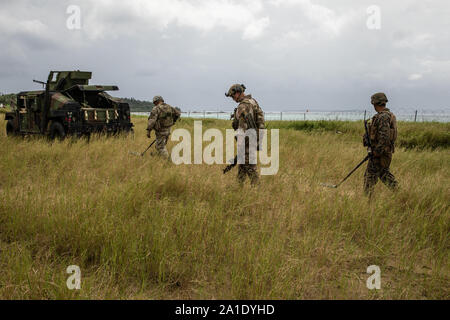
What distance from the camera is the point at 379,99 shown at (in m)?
4.43

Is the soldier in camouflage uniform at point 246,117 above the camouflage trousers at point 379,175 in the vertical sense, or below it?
above

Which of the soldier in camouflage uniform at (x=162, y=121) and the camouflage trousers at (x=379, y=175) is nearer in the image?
the camouflage trousers at (x=379, y=175)

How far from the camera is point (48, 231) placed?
2930mm

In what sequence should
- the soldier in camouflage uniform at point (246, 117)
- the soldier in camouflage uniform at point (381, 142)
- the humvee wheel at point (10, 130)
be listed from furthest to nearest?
1. the humvee wheel at point (10, 130)
2. the soldier in camouflage uniform at point (246, 117)
3. the soldier in camouflage uniform at point (381, 142)

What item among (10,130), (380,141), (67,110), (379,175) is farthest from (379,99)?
(10,130)

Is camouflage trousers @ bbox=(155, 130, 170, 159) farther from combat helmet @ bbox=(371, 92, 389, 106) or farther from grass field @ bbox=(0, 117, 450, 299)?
combat helmet @ bbox=(371, 92, 389, 106)

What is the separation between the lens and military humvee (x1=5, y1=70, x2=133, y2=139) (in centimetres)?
866

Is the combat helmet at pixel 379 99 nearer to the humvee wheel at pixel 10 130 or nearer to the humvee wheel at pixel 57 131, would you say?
the humvee wheel at pixel 57 131

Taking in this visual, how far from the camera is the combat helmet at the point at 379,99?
442 centimetres

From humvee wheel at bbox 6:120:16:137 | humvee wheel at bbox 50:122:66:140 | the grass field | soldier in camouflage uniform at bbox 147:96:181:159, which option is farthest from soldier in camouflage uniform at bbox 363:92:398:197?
humvee wheel at bbox 6:120:16:137

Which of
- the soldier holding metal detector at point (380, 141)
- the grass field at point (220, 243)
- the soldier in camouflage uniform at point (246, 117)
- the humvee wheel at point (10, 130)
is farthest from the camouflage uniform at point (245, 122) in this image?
the humvee wheel at point (10, 130)

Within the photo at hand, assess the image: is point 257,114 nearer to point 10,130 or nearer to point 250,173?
point 250,173
